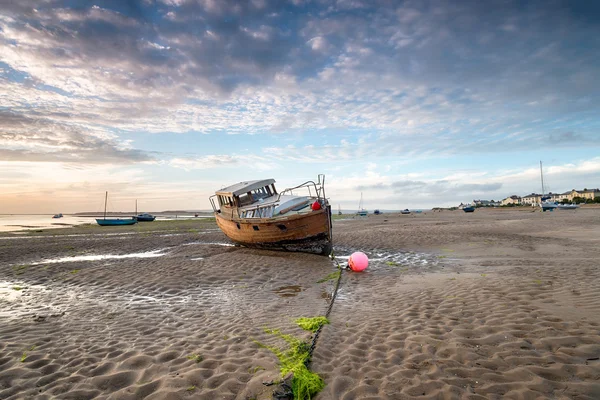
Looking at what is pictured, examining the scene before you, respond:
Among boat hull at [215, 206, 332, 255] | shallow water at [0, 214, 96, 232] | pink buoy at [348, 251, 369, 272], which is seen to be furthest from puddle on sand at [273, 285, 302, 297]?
shallow water at [0, 214, 96, 232]

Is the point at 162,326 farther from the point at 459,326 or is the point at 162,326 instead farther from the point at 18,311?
the point at 459,326

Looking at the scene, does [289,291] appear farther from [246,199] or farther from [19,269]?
[19,269]

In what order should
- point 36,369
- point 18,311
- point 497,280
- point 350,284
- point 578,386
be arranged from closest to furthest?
point 578,386
point 36,369
point 18,311
point 497,280
point 350,284

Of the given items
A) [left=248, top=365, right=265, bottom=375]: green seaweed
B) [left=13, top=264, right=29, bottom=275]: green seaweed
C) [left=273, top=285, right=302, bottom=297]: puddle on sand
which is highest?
[left=13, top=264, right=29, bottom=275]: green seaweed

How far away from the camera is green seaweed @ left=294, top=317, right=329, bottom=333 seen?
221 inches

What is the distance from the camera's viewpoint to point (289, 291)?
894 cm

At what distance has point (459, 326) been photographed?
5.21 meters

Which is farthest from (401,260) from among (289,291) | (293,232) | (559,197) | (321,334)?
(559,197)

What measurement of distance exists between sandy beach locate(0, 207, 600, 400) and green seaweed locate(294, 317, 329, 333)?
0.40ft

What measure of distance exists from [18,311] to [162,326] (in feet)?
13.7

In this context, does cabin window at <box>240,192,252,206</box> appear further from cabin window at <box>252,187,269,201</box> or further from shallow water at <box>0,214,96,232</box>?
shallow water at <box>0,214,96,232</box>

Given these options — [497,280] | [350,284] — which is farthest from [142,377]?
[497,280]

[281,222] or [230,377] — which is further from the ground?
[281,222]

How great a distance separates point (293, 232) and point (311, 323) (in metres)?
8.70
